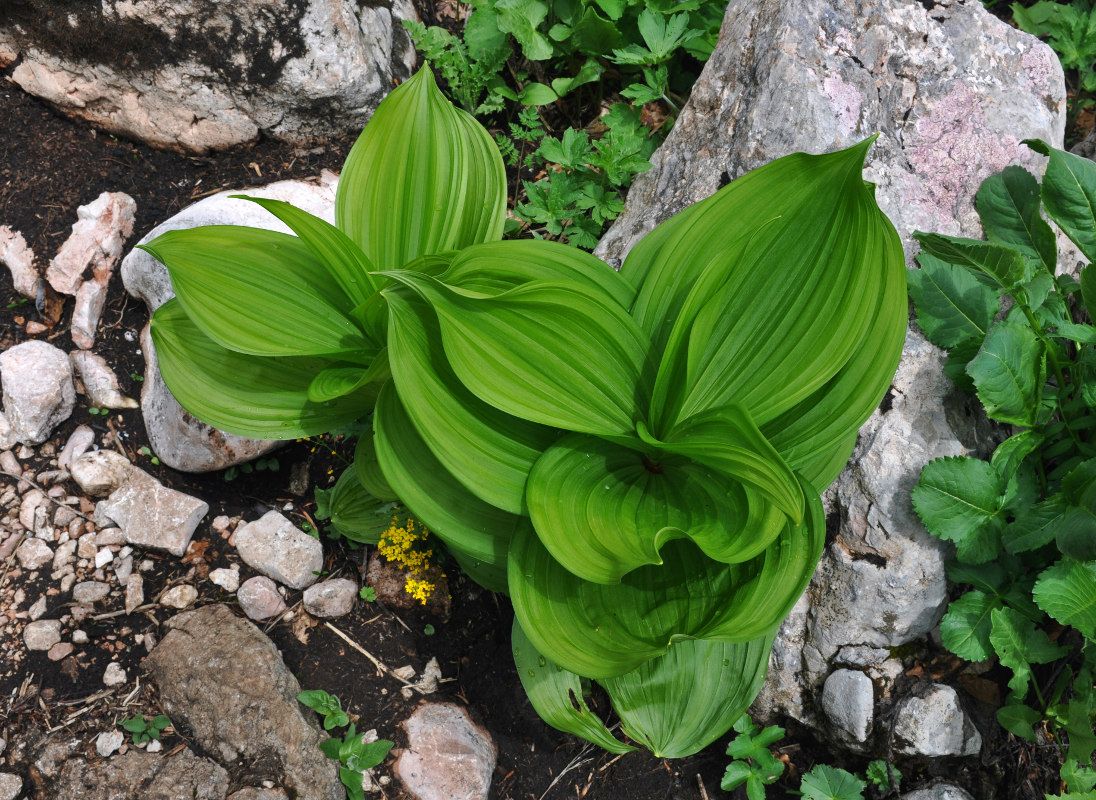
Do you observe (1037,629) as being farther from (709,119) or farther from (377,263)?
(377,263)

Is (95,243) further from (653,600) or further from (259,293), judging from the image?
(653,600)

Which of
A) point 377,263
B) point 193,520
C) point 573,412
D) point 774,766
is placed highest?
point 573,412

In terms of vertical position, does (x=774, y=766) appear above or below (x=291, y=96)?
below

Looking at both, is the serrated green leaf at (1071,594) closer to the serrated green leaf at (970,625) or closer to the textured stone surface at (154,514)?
the serrated green leaf at (970,625)

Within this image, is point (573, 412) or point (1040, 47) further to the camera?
point (1040, 47)

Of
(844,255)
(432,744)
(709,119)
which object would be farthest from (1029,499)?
(432,744)

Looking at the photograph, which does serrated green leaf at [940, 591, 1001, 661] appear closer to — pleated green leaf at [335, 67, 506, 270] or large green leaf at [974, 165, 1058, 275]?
large green leaf at [974, 165, 1058, 275]

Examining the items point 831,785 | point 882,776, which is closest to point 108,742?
point 831,785
